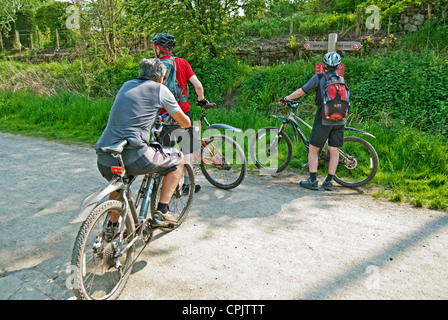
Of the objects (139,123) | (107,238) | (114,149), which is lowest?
(107,238)

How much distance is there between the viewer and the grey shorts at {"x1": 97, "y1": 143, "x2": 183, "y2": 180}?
9.87 ft

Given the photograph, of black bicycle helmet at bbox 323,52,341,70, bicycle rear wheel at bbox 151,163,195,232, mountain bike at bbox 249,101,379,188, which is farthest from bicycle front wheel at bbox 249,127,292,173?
bicycle rear wheel at bbox 151,163,195,232

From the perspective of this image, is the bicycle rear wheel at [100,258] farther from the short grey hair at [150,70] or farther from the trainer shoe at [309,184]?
the trainer shoe at [309,184]

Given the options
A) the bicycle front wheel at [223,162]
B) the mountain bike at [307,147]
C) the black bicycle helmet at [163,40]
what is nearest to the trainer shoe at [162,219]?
the bicycle front wheel at [223,162]

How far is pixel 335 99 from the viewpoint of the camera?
4.99 metres

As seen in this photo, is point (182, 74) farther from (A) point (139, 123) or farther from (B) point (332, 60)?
(B) point (332, 60)

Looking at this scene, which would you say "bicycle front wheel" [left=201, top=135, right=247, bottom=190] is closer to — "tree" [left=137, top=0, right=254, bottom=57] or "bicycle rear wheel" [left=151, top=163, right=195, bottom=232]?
"bicycle rear wheel" [left=151, top=163, right=195, bottom=232]

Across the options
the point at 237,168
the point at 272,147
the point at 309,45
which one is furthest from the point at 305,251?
the point at 309,45

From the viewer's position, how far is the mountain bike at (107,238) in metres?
2.55

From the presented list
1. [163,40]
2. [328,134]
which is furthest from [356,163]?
[163,40]

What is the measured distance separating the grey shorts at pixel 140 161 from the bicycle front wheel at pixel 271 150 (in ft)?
10.3

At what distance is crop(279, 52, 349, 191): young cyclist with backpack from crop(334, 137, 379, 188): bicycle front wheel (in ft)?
1.20

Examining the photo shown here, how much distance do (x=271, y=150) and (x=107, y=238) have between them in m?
3.87

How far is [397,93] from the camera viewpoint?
895 centimetres
